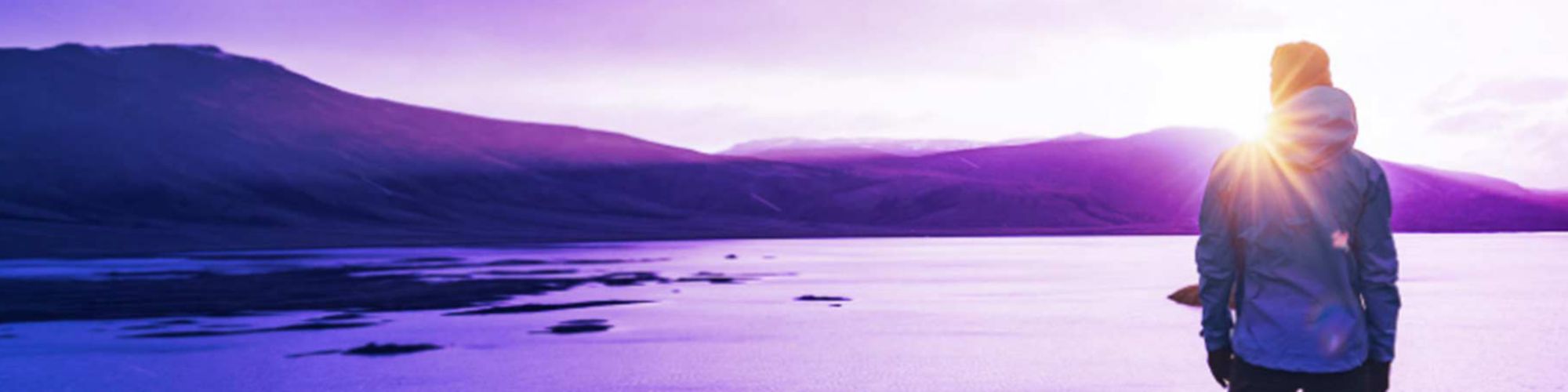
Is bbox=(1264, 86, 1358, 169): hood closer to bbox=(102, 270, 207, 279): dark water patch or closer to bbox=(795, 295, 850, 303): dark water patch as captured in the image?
bbox=(795, 295, 850, 303): dark water patch

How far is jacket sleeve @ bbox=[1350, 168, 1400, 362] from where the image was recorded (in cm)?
411

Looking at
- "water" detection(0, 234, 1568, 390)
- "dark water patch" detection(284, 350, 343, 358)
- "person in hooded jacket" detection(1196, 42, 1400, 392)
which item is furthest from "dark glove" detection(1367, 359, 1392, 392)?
"dark water patch" detection(284, 350, 343, 358)

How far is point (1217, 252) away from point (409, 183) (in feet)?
488

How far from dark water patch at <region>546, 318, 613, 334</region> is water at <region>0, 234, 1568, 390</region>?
12.5 inches

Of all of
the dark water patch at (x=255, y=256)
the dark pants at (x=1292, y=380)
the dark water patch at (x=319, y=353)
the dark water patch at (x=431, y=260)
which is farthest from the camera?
the dark water patch at (x=255, y=256)

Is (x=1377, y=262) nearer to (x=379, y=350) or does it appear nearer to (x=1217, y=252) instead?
(x=1217, y=252)

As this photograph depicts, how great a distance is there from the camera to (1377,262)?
4094 millimetres

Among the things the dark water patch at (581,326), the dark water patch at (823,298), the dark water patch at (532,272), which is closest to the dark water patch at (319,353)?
the dark water patch at (581,326)

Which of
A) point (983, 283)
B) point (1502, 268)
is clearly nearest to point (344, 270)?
point (983, 283)

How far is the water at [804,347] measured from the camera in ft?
39.9

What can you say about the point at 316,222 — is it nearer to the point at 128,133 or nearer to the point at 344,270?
the point at 128,133

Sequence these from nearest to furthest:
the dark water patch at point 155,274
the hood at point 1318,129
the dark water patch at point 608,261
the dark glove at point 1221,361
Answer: the hood at point 1318,129
the dark glove at point 1221,361
the dark water patch at point 155,274
the dark water patch at point 608,261

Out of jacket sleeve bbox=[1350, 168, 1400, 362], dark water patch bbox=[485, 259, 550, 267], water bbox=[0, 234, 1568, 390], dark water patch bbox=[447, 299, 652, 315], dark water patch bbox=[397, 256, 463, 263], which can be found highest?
jacket sleeve bbox=[1350, 168, 1400, 362]

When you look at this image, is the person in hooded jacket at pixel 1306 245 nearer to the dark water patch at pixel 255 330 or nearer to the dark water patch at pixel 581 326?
the dark water patch at pixel 581 326
